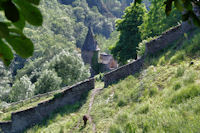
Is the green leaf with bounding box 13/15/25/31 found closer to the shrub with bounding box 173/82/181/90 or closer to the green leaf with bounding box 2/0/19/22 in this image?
the green leaf with bounding box 2/0/19/22

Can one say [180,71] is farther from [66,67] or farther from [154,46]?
[66,67]

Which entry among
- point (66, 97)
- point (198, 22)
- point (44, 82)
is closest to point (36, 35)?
point (44, 82)

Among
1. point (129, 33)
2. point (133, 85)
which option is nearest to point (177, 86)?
point (133, 85)

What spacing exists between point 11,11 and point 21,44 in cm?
13

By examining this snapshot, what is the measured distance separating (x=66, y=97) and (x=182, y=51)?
6.78 meters

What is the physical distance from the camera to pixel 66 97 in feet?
37.7

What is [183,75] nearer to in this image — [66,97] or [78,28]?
[66,97]

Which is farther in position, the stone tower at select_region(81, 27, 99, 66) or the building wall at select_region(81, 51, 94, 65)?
the building wall at select_region(81, 51, 94, 65)

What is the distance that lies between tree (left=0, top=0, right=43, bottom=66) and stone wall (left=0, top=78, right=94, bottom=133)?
10.8 m

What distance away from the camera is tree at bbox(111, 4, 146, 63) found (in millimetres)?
19969

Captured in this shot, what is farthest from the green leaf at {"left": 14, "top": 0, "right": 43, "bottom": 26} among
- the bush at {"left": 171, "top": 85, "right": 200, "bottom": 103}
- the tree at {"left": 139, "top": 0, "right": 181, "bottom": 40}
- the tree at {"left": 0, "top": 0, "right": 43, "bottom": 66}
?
the tree at {"left": 139, "top": 0, "right": 181, "bottom": 40}

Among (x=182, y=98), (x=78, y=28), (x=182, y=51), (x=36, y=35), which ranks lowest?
(x=182, y=98)

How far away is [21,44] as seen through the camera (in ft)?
2.65

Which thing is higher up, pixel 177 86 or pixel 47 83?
pixel 47 83
